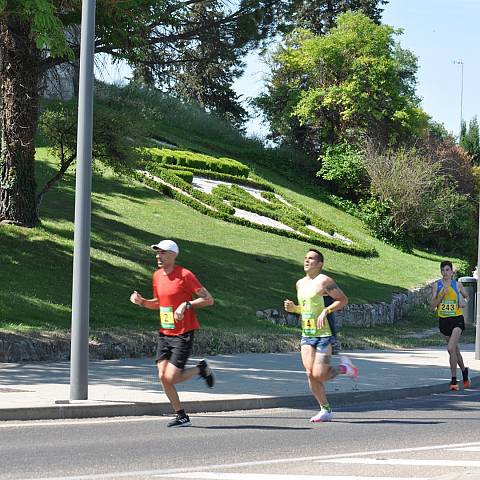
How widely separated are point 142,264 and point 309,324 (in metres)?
17.6

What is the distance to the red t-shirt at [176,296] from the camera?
12.0 meters

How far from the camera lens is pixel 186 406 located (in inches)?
547

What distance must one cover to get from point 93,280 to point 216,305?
3.55 metres

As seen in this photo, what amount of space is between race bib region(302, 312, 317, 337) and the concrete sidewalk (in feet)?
6.50

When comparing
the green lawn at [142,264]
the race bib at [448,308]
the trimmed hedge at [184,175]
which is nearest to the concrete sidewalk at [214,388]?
the race bib at [448,308]

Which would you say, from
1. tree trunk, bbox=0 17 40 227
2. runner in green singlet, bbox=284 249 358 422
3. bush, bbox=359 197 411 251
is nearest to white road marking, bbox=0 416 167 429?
runner in green singlet, bbox=284 249 358 422

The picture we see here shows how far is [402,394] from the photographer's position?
669 inches

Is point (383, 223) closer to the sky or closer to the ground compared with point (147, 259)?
closer to the sky

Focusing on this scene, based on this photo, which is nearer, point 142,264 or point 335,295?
point 335,295

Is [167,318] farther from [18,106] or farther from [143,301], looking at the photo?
[18,106]

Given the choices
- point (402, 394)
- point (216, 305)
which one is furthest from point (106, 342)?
point (216, 305)

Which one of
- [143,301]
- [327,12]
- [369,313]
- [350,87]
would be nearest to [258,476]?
[143,301]

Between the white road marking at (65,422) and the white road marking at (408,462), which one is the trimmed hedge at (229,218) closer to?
the white road marking at (65,422)

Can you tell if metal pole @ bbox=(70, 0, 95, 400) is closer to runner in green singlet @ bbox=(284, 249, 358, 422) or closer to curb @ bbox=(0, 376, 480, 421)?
curb @ bbox=(0, 376, 480, 421)
